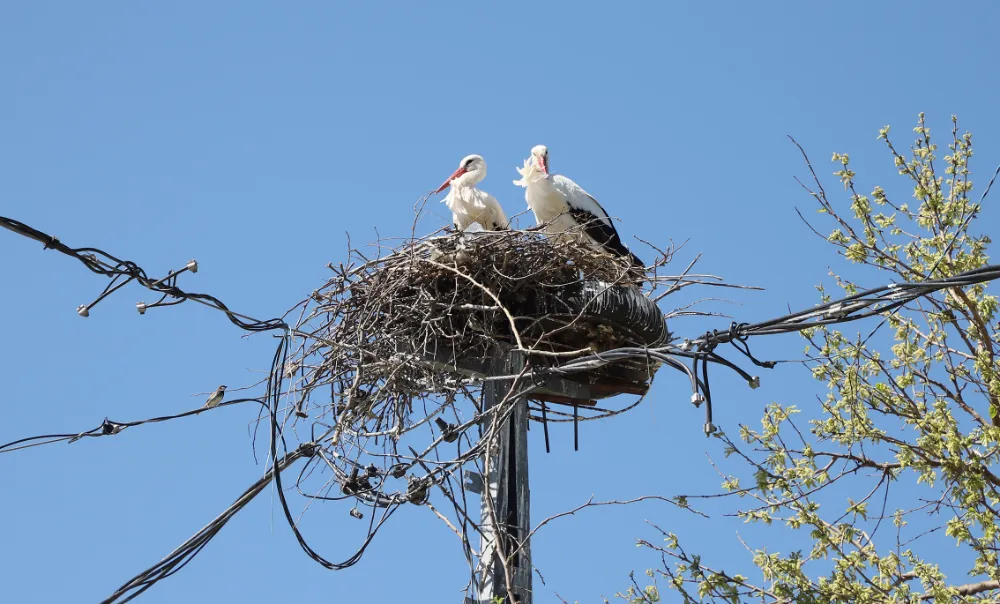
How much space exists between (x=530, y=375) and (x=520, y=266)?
986 millimetres

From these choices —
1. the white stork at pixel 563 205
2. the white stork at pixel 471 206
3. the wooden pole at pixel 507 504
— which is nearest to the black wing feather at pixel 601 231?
the white stork at pixel 563 205

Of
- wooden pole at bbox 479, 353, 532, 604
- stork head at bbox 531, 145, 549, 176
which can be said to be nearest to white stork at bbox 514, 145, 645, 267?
stork head at bbox 531, 145, 549, 176

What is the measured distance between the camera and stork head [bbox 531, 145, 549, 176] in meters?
8.00

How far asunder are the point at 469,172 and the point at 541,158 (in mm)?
469

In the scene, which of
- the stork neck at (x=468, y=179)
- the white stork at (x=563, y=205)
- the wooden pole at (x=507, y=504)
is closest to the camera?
the wooden pole at (x=507, y=504)

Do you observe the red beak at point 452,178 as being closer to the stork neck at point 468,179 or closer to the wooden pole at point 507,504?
the stork neck at point 468,179

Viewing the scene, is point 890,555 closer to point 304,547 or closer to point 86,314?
point 304,547

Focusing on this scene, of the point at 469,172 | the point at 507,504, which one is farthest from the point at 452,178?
the point at 507,504

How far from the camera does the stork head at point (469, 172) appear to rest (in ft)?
26.4

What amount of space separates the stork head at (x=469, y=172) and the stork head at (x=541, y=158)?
1.14 ft

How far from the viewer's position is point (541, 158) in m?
8.08

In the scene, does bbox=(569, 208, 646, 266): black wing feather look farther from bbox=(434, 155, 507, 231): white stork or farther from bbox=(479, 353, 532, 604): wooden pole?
bbox=(479, 353, 532, 604): wooden pole

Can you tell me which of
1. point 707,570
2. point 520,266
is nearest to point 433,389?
point 520,266

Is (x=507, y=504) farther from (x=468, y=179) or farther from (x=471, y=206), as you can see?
(x=468, y=179)
